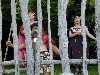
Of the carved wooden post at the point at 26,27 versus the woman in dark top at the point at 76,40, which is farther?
the woman in dark top at the point at 76,40

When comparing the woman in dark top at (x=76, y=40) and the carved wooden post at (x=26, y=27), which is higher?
the carved wooden post at (x=26, y=27)

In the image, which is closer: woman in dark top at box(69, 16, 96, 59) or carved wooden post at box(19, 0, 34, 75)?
carved wooden post at box(19, 0, 34, 75)

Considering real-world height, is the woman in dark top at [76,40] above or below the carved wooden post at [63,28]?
below

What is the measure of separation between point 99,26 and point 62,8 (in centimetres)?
44

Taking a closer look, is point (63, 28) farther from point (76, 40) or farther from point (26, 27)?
point (76, 40)

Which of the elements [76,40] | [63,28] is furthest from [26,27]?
[76,40]

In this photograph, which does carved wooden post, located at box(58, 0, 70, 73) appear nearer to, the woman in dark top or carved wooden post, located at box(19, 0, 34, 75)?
carved wooden post, located at box(19, 0, 34, 75)

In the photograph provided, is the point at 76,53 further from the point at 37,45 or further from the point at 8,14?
the point at 8,14

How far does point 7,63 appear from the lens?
546cm

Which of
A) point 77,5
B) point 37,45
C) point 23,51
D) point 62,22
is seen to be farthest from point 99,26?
point 77,5

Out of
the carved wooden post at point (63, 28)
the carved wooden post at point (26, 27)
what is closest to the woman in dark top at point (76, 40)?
the carved wooden post at point (63, 28)

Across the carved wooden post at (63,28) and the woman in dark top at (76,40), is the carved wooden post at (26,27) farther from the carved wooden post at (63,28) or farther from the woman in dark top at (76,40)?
the woman in dark top at (76,40)

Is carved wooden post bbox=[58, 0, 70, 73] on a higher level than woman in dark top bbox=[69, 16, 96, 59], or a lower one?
higher

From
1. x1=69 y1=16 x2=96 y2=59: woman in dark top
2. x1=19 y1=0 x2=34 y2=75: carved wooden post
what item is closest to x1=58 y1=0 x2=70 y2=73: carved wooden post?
x1=19 y1=0 x2=34 y2=75: carved wooden post
